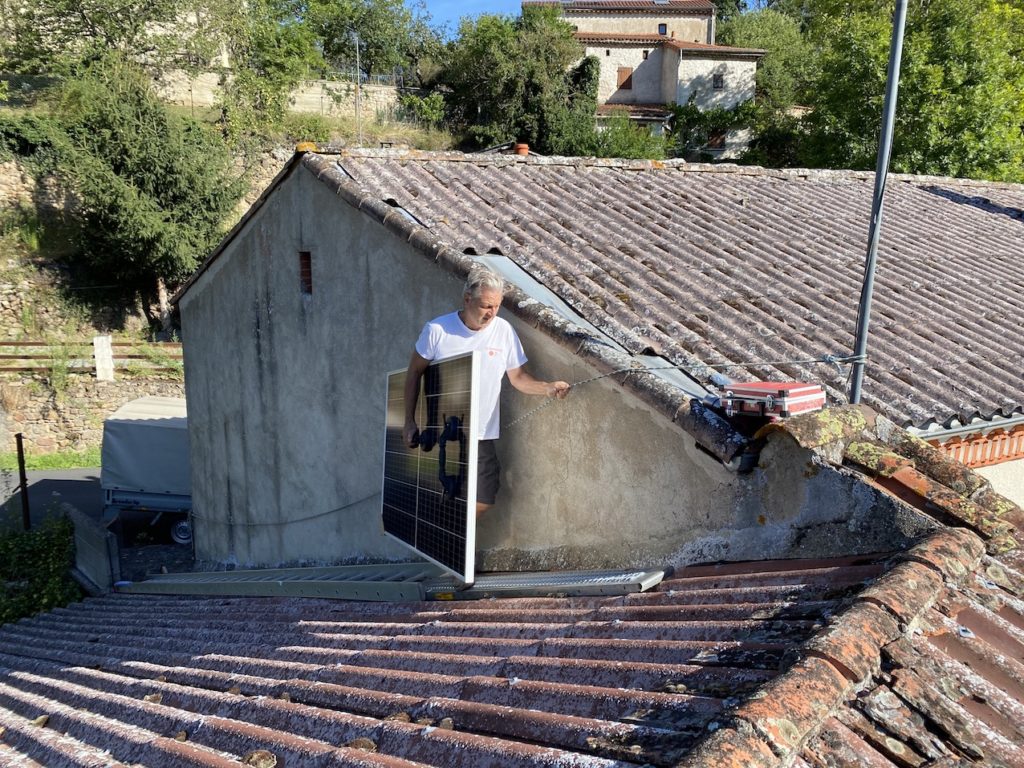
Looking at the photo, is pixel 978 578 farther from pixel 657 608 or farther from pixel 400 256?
pixel 400 256

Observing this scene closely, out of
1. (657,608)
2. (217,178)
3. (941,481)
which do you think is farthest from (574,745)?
(217,178)

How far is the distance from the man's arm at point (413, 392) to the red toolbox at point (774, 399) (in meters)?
1.71

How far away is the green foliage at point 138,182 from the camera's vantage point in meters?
21.8

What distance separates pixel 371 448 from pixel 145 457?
Result: 1003 cm

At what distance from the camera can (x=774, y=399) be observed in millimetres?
3410

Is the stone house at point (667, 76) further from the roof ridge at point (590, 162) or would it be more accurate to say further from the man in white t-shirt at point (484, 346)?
the man in white t-shirt at point (484, 346)

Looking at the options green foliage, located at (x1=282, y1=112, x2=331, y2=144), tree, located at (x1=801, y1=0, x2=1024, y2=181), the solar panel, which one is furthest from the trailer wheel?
tree, located at (x1=801, y1=0, x2=1024, y2=181)

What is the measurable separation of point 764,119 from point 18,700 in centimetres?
3677

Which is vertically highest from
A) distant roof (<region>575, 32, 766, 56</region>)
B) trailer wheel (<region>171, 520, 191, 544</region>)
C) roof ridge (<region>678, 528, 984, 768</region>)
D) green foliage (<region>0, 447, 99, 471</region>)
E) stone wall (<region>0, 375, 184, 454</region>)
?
distant roof (<region>575, 32, 766, 56</region>)

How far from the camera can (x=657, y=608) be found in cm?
326

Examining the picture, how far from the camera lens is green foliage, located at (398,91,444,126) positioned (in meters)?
32.9

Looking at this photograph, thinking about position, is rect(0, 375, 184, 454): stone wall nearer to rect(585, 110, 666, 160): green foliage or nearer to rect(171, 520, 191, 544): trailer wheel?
rect(171, 520, 191, 544): trailer wheel

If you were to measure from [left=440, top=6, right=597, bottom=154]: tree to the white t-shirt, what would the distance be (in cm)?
2831

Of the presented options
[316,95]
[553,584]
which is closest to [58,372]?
[316,95]
